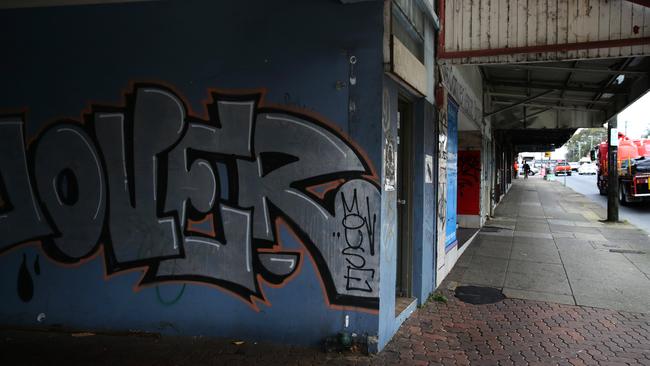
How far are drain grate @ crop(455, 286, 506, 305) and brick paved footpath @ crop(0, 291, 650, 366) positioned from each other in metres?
0.66

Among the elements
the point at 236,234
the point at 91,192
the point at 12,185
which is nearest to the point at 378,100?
the point at 236,234

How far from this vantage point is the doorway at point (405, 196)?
558 cm

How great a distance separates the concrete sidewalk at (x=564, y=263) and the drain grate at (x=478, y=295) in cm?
17

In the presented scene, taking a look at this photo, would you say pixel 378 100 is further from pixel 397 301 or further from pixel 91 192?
pixel 91 192

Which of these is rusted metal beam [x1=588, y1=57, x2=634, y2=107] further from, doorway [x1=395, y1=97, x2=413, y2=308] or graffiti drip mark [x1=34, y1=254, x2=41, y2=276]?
graffiti drip mark [x1=34, y1=254, x2=41, y2=276]

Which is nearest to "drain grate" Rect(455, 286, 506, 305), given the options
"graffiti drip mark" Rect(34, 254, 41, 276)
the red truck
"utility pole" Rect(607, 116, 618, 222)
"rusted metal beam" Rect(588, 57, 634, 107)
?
"rusted metal beam" Rect(588, 57, 634, 107)

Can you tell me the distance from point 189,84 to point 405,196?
2.77 meters

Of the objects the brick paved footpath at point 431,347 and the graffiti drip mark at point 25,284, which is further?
the graffiti drip mark at point 25,284

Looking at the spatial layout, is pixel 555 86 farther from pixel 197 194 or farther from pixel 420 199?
pixel 197 194

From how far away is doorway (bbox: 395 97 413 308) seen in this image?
5.58 metres

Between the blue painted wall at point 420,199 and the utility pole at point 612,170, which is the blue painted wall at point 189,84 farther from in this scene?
the utility pole at point 612,170

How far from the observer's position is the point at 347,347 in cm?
415

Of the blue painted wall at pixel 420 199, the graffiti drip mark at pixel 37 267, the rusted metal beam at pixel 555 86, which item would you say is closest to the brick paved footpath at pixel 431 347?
the blue painted wall at pixel 420 199

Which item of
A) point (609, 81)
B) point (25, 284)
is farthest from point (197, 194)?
point (609, 81)
